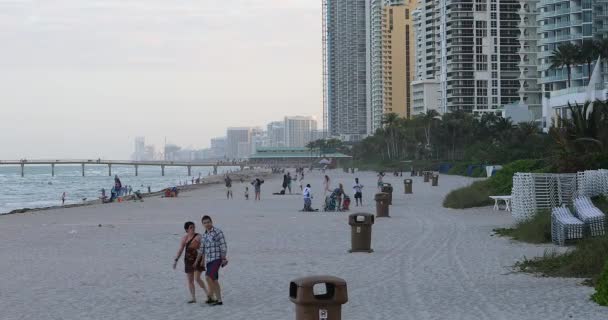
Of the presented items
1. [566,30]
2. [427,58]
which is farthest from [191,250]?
[427,58]

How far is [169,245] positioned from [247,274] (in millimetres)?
6531

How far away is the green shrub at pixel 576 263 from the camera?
1462cm

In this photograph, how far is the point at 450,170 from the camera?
99.6 metres

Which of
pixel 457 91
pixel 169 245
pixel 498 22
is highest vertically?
pixel 498 22

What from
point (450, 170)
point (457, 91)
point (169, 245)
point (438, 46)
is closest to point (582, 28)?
point (450, 170)

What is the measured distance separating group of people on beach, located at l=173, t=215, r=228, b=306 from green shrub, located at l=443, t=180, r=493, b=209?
23.0 meters

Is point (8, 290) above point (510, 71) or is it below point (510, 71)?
below

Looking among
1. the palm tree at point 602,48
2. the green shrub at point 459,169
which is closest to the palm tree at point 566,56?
the palm tree at point 602,48

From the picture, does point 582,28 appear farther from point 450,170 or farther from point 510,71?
point 510,71

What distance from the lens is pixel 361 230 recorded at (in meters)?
18.9

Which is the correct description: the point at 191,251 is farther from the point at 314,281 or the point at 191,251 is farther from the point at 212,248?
the point at 314,281

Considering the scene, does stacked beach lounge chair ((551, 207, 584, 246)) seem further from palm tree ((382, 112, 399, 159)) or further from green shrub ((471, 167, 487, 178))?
palm tree ((382, 112, 399, 159))

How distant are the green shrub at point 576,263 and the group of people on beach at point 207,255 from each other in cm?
547

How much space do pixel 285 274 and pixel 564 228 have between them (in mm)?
6064
